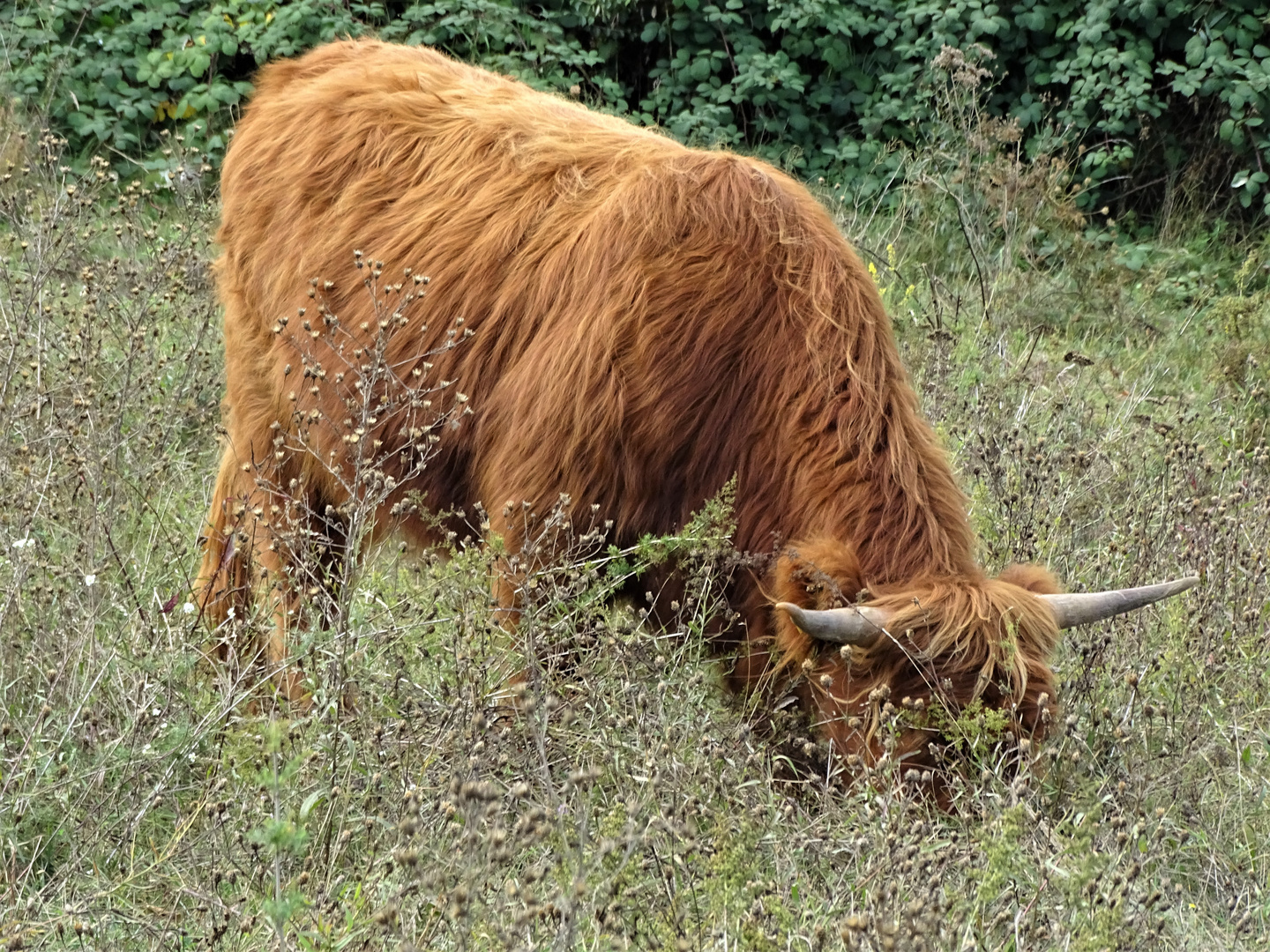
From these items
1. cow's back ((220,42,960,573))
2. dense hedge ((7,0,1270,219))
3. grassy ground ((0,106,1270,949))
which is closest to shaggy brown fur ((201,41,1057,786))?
cow's back ((220,42,960,573))

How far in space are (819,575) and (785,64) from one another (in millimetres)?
5676

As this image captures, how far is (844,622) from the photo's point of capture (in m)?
3.32

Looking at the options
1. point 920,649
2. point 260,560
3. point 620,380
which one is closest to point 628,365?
point 620,380

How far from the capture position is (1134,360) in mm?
7172

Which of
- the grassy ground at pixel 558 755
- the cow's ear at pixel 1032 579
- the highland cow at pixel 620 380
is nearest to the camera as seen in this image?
the grassy ground at pixel 558 755

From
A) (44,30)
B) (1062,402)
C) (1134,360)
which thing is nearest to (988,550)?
(1062,402)

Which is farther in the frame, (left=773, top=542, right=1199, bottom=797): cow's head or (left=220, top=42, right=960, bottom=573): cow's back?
(left=220, top=42, right=960, bottom=573): cow's back

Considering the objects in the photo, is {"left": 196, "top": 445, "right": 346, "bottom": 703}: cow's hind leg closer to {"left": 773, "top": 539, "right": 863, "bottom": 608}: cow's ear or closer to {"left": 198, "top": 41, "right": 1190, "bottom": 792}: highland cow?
{"left": 198, "top": 41, "right": 1190, "bottom": 792}: highland cow

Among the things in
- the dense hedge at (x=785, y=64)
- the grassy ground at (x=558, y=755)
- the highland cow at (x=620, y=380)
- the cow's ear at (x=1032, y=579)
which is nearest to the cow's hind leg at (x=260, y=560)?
the highland cow at (x=620, y=380)

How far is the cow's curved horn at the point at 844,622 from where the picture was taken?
3.31 m

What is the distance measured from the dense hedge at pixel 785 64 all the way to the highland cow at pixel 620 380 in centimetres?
345

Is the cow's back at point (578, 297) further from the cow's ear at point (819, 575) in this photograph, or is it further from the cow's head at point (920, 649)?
the cow's head at point (920, 649)

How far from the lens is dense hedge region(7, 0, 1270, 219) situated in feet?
26.8

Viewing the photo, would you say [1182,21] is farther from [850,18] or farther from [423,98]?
[423,98]
